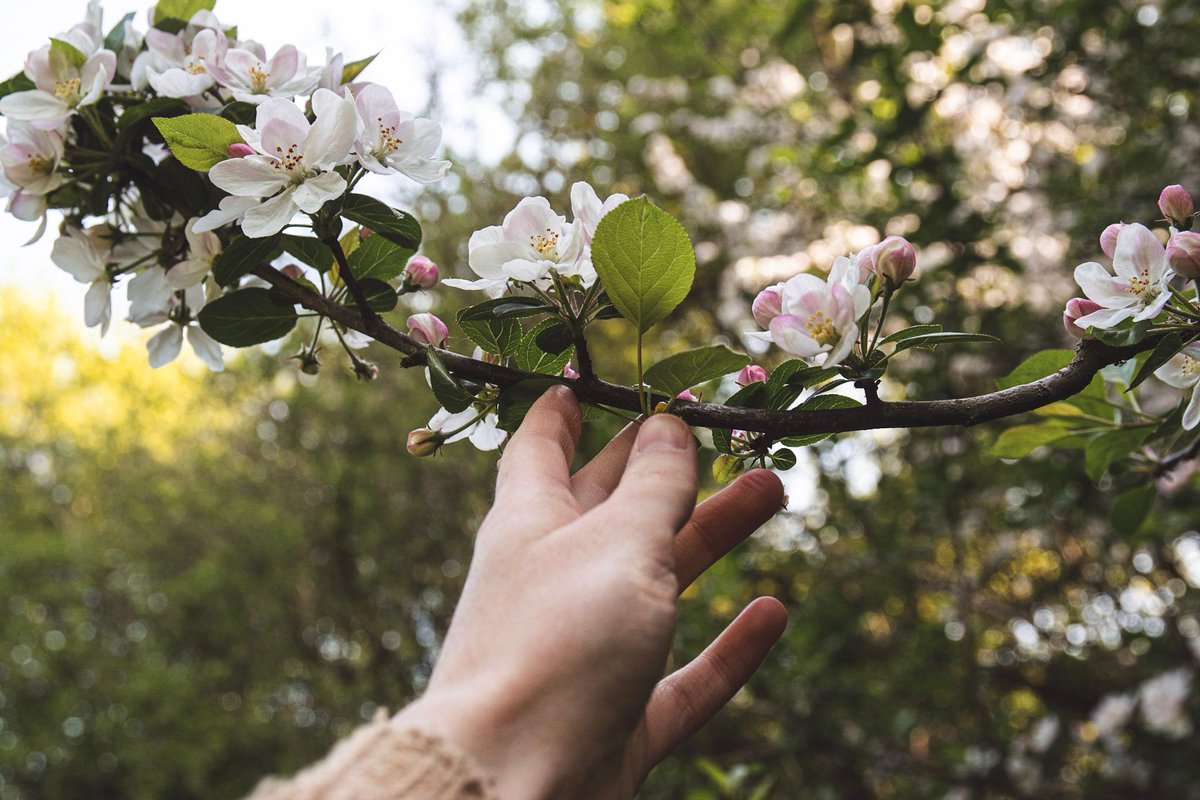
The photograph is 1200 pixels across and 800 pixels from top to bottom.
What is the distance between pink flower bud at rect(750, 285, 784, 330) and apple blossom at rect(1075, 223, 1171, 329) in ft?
0.94

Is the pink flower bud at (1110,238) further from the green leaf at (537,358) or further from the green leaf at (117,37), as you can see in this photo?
the green leaf at (117,37)

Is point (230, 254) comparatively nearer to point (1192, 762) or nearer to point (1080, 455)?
point (1080, 455)

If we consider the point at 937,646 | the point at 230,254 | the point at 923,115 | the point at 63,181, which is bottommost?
the point at 937,646

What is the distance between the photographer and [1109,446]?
4.05 feet

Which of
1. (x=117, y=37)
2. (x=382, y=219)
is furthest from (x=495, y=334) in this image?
(x=117, y=37)

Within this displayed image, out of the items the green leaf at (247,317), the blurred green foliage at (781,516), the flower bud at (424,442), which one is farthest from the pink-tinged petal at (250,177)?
the blurred green foliage at (781,516)

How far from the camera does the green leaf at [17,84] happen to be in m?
1.17

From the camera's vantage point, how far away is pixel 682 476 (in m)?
0.78

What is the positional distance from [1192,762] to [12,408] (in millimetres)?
15549

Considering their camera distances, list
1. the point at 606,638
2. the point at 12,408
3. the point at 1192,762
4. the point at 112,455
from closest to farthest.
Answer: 1. the point at 606,638
2. the point at 1192,762
3. the point at 112,455
4. the point at 12,408

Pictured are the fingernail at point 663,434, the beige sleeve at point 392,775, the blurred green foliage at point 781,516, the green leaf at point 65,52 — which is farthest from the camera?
the blurred green foliage at point 781,516

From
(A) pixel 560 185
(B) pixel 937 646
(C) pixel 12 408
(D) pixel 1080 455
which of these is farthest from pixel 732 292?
(C) pixel 12 408

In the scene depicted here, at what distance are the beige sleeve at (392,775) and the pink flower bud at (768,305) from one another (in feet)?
1.68

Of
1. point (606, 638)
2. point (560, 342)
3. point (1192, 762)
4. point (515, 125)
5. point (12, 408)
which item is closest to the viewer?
point (606, 638)
